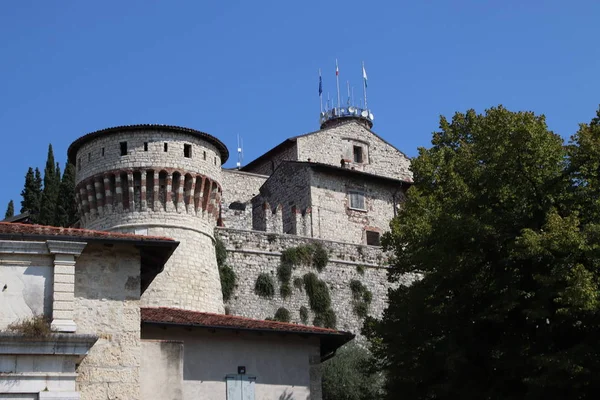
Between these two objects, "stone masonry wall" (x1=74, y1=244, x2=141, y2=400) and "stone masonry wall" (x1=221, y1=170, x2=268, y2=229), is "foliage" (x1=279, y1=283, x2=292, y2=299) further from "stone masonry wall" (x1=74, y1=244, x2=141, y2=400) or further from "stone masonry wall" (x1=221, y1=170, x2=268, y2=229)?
"stone masonry wall" (x1=74, y1=244, x2=141, y2=400)

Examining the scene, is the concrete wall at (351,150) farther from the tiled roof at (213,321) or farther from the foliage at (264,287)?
the tiled roof at (213,321)

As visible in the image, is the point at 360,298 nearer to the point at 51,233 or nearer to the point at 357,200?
the point at 357,200

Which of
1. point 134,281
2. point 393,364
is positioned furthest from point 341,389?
point 134,281

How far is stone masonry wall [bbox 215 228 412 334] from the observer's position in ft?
134

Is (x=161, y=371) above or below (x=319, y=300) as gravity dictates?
below

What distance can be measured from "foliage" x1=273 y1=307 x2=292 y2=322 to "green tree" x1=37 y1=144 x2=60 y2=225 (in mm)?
14154

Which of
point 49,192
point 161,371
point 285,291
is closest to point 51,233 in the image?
point 161,371

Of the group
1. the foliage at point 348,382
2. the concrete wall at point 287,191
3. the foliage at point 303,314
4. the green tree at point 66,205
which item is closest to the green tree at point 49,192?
the green tree at point 66,205

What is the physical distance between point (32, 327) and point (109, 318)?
1.56 metres

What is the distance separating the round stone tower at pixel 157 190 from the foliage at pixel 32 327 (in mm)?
17126

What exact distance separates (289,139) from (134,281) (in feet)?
122

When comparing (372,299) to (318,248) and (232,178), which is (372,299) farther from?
(232,178)

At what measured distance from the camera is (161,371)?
727 inches

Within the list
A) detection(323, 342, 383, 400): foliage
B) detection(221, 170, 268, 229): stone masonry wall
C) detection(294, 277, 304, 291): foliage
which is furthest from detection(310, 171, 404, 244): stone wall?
detection(323, 342, 383, 400): foliage
